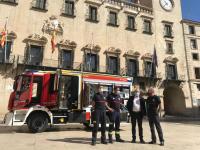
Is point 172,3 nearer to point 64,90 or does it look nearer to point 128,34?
point 128,34

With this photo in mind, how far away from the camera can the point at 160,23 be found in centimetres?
3394

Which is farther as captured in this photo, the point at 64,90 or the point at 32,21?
the point at 32,21

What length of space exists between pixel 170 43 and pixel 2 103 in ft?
81.6

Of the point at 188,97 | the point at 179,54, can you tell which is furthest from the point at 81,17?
the point at 188,97

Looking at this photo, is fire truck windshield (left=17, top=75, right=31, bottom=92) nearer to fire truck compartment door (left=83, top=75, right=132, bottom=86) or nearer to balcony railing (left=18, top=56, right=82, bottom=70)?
fire truck compartment door (left=83, top=75, right=132, bottom=86)

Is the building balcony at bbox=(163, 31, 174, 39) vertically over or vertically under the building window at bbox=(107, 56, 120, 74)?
over

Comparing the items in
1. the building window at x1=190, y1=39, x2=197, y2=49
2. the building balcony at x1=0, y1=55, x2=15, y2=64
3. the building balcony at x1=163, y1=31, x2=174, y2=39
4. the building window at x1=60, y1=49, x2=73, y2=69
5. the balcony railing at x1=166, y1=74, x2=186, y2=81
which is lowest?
the balcony railing at x1=166, y1=74, x2=186, y2=81

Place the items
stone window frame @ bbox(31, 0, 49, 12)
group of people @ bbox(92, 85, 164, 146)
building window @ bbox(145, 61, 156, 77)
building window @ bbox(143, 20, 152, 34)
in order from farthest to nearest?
building window @ bbox(143, 20, 152, 34) → building window @ bbox(145, 61, 156, 77) → stone window frame @ bbox(31, 0, 49, 12) → group of people @ bbox(92, 85, 164, 146)

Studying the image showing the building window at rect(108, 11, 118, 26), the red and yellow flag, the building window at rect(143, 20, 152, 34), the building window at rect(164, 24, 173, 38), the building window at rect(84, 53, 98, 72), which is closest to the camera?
the red and yellow flag

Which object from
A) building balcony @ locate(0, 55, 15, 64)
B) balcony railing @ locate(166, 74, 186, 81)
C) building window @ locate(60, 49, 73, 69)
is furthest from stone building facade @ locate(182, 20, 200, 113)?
building balcony @ locate(0, 55, 15, 64)

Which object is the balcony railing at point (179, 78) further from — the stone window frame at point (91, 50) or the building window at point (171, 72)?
the stone window frame at point (91, 50)

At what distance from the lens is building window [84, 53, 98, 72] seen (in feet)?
87.6

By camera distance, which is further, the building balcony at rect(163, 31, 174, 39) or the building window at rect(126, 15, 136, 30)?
the building balcony at rect(163, 31, 174, 39)

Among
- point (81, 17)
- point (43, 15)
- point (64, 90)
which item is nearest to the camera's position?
point (64, 90)
